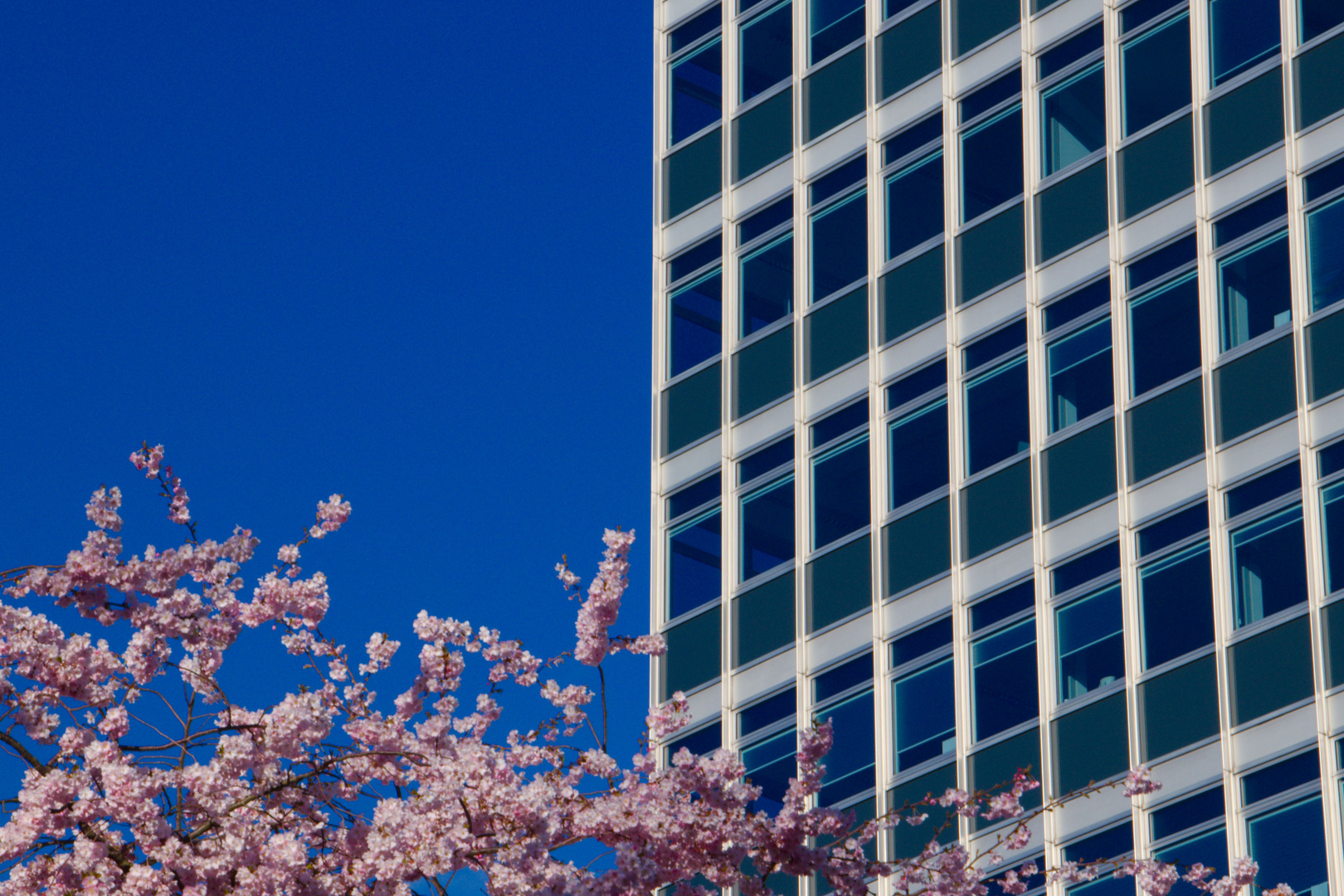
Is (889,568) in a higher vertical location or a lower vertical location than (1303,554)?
higher

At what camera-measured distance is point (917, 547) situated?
1128 inches

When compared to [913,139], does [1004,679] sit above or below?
below

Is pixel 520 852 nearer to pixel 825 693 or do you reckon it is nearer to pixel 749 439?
pixel 825 693

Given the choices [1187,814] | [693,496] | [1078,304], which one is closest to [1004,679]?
[1187,814]

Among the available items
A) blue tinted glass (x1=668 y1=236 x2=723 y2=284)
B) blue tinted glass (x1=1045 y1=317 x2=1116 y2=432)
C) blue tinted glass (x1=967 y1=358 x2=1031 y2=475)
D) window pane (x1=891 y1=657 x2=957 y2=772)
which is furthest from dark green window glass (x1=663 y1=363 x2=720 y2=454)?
blue tinted glass (x1=1045 y1=317 x2=1116 y2=432)

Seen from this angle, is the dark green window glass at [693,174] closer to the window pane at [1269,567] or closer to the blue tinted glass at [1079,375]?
the blue tinted glass at [1079,375]

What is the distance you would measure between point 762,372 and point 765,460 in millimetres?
1349

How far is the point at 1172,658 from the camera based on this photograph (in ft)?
82.2

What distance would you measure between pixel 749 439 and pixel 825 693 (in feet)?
13.9

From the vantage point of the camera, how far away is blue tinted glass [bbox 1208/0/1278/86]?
26.7 metres

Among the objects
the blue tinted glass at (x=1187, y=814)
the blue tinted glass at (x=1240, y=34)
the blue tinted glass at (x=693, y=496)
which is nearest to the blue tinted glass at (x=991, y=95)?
the blue tinted glass at (x=1240, y=34)

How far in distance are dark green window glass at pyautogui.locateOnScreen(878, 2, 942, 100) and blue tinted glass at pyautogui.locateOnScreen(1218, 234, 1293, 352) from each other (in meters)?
6.32

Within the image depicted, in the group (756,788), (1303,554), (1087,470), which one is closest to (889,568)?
(1087,470)

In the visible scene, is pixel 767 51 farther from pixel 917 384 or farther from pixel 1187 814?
pixel 1187 814
